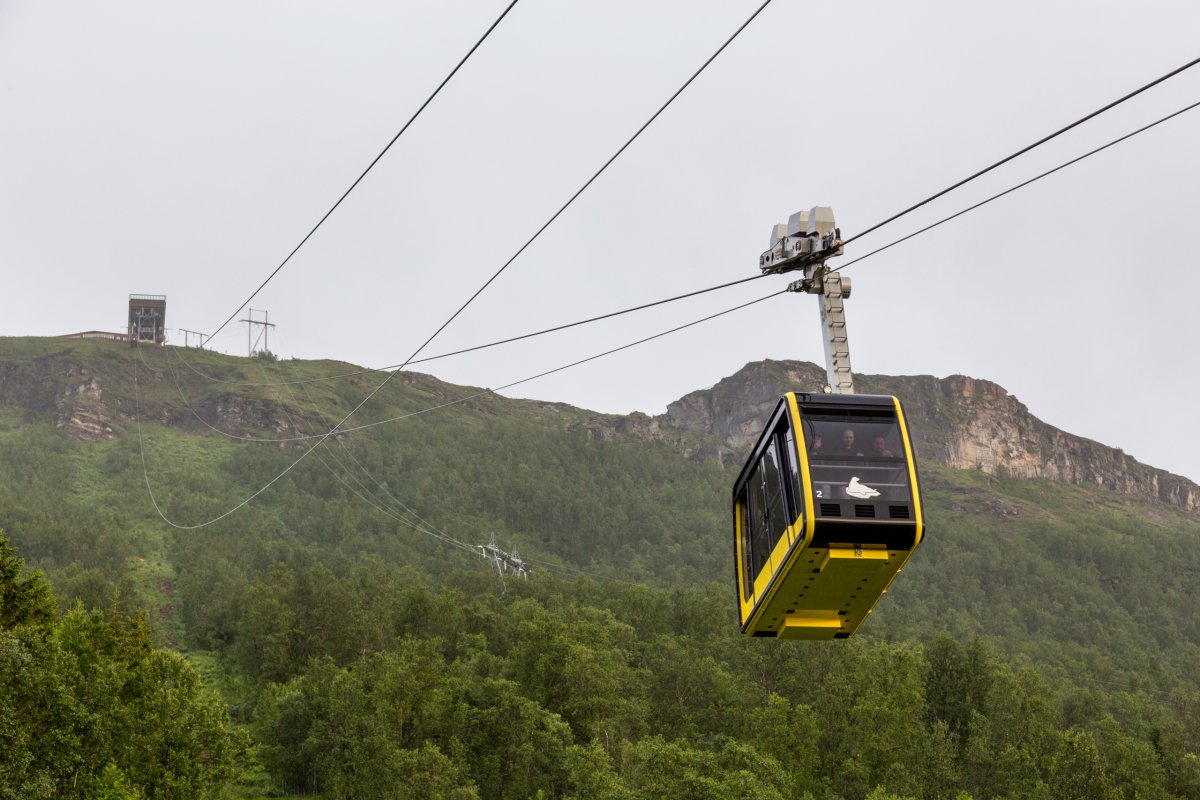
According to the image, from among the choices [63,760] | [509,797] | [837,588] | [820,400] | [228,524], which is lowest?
[509,797]

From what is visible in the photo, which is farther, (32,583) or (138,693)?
(138,693)

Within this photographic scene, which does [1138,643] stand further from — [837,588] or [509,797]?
[837,588]

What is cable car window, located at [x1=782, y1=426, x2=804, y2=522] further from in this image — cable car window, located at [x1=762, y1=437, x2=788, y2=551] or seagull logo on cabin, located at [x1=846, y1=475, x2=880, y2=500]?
seagull logo on cabin, located at [x1=846, y1=475, x2=880, y2=500]

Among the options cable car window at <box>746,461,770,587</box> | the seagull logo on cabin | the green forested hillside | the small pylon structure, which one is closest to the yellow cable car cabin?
the seagull logo on cabin

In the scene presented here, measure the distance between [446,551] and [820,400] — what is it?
524 feet

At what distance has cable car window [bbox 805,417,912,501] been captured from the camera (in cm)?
1991

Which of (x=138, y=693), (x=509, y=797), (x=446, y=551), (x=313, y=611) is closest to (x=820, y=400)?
(x=138, y=693)

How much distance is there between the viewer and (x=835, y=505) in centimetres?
1972

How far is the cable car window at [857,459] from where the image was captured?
19.9 metres

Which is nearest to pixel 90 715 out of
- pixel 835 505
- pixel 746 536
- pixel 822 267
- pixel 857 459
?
pixel 746 536

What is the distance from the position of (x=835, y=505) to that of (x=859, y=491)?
→ 0.50 m

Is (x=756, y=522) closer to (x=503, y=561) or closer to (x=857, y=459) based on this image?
(x=857, y=459)

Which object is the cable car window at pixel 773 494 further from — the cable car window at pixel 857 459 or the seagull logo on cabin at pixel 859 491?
the seagull logo on cabin at pixel 859 491

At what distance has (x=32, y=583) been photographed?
55.5 metres
